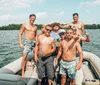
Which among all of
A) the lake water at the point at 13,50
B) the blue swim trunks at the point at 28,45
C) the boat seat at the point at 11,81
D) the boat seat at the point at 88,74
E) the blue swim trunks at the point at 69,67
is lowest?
the lake water at the point at 13,50

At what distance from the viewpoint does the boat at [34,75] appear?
300cm

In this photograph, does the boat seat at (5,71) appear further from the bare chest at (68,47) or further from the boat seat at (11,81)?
the boat seat at (11,81)

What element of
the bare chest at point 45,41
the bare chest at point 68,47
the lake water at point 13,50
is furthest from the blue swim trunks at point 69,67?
the lake water at point 13,50

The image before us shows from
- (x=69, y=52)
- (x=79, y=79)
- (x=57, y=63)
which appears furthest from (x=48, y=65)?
(x=79, y=79)

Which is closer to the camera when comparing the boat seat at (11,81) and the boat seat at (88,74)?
the boat seat at (11,81)

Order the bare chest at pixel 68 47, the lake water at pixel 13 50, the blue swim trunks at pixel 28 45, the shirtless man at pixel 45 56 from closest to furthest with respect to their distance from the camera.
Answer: the bare chest at pixel 68 47, the shirtless man at pixel 45 56, the blue swim trunks at pixel 28 45, the lake water at pixel 13 50

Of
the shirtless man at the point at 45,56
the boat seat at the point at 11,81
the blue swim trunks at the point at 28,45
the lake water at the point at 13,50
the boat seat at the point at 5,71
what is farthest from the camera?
the lake water at the point at 13,50

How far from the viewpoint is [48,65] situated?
434 cm

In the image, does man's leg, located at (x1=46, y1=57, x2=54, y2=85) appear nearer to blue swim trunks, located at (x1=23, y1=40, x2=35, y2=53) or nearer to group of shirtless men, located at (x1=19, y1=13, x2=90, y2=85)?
group of shirtless men, located at (x1=19, y1=13, x2=90, y2=85)

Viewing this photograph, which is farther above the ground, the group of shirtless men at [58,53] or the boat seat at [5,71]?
the group of shirtless men at [58,53]

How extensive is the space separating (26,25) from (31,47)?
0.54 m

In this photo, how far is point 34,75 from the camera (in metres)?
4.91

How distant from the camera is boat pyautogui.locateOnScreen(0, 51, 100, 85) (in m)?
3.00

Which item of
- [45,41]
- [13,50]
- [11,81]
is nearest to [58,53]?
[45,41]
